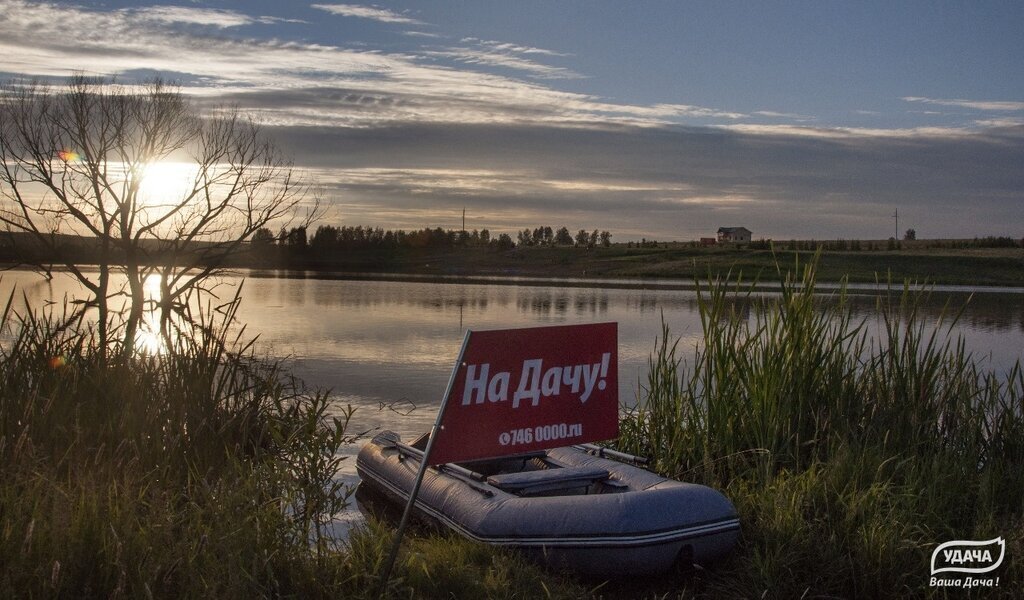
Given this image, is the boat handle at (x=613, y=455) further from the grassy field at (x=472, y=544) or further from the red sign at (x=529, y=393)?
the red sign at (x=529, y=393)

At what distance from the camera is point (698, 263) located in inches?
2053

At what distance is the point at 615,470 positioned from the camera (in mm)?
5672

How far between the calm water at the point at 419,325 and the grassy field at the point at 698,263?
9123 millimetres

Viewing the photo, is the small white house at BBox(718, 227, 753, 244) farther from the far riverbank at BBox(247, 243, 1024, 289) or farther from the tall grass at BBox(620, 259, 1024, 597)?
the tall grass at BBox(620, 259, 1024, 597)

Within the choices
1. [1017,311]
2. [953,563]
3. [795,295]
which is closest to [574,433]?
[953,563]

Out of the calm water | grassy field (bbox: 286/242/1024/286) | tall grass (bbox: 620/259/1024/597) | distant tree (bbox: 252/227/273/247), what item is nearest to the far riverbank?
grassy field (bbox: 286/242/1024/286)

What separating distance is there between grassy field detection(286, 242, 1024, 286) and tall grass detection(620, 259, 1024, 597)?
3827 cm

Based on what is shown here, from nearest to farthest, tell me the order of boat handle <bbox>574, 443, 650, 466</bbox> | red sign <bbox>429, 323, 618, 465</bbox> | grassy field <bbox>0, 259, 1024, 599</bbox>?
grassy field <bbox>0, 259, 1024, 599</bbox> < red sign <bbox>429, 323, 618, 465</bbox> < boat handle <bbox>574, 443, 650, 466</bbox>

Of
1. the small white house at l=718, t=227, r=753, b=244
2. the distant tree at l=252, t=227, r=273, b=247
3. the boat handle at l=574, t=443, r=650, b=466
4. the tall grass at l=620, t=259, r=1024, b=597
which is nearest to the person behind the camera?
the tall grass at l=620, t=259, r=1024, b=597

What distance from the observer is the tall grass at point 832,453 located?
15.3 feet

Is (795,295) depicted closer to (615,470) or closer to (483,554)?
(615,470)

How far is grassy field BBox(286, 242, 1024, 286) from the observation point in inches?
1951

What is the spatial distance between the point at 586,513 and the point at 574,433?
1.37 ft

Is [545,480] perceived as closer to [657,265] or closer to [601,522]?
[601,522]
